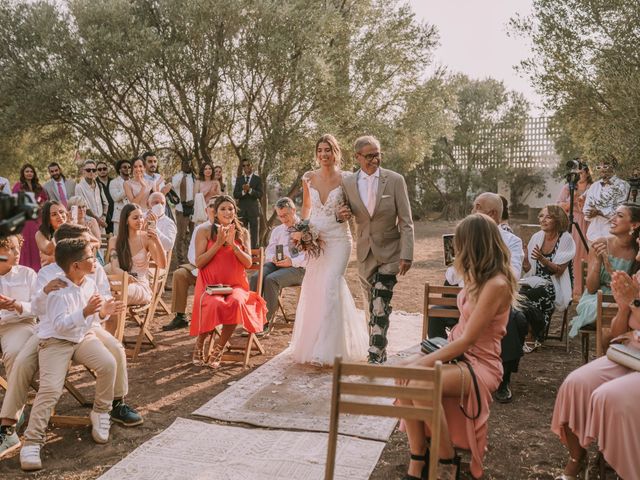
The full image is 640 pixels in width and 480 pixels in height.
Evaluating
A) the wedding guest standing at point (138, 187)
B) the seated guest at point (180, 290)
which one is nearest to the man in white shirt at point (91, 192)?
the wedding guest standing at point (138, 187)

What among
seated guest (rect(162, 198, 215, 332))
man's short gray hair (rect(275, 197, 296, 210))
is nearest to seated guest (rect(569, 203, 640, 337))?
man's short gray hair (rect(275, 197, 296, 210))

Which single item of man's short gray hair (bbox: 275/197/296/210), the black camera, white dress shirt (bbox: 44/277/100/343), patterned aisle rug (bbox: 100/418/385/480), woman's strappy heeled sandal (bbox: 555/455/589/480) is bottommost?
patterned aisle rug (bbox: 100/418/385/480)

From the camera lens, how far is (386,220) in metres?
5.56

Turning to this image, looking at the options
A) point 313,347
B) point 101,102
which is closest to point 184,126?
point 101,102

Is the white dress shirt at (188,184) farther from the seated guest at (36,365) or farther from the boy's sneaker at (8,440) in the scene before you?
the boy's sneaker at (8,440)

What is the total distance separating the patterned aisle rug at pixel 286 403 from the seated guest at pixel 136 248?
5.55ft

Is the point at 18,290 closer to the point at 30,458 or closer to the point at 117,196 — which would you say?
the point at 30,458

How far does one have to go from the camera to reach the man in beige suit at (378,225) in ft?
18.0

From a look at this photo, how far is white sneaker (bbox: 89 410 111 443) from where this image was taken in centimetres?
422

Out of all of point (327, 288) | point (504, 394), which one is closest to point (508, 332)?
point (504, 394)

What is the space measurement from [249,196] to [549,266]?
289 inches

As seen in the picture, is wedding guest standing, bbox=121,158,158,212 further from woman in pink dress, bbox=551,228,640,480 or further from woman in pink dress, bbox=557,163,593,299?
woman in pink dress, bbox=551,228,640,480

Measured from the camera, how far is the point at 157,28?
40.8ft

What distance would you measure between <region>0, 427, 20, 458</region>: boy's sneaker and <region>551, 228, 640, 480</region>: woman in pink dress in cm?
356
